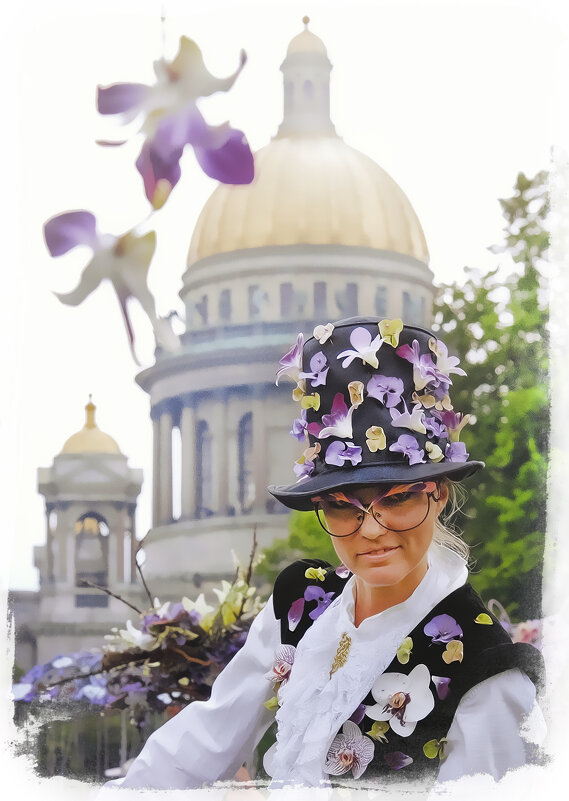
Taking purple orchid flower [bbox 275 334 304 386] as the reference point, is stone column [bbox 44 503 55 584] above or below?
below

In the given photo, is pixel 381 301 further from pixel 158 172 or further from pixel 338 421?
pixel 338 421

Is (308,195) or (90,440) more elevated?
(308,195)

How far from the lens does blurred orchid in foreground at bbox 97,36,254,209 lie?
356cm

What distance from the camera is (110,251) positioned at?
3660mm

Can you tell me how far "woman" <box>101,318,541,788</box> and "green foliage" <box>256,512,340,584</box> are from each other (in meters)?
2.16

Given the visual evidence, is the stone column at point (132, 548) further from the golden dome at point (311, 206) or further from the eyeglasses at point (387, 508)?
the eyeglasses at point (387, 508)

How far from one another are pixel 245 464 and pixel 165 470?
1.17 meters

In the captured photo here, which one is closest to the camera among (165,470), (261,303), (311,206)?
(165,470)

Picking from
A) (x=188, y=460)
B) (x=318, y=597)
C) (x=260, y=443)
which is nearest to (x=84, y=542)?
(x=188, y=460)

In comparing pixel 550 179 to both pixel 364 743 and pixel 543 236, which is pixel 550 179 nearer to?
pixel 543 236

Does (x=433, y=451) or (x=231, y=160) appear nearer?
(x=433, y=451)

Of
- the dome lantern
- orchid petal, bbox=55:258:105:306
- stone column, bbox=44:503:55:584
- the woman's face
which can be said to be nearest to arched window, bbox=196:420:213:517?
stone column, bbox=44:503:55:584

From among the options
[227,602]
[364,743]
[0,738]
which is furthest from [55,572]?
[364,743]

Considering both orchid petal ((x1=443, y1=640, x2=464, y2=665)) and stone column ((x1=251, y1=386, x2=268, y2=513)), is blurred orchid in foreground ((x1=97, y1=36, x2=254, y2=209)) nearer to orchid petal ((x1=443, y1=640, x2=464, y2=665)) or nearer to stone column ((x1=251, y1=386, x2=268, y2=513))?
orchid petal ((x1=443, y1=640, x2=464, y2=665))
